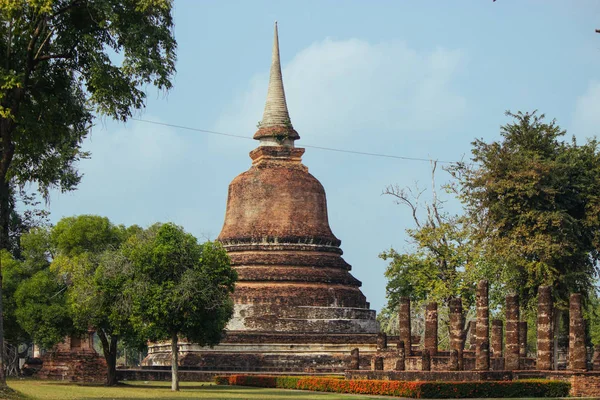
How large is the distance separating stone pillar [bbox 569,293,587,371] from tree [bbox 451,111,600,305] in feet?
21.4

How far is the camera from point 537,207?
36625mm

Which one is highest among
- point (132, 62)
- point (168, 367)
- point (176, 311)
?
point (132, 62)

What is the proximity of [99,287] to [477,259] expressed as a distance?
1610 centimetres

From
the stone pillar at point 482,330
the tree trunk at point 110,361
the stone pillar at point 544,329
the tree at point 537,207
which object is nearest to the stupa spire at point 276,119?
the tree at point 537,207

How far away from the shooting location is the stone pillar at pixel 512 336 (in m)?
31.8

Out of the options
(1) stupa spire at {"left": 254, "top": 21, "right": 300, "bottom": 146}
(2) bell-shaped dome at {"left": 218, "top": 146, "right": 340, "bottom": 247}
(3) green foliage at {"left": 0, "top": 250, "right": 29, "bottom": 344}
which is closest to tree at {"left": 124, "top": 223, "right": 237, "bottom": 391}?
(3) green foliage at {"left": 0, "top": 250, "right": 29, "bottom": 344}

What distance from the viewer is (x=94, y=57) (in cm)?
1758

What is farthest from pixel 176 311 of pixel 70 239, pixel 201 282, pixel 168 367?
pixel 168 367

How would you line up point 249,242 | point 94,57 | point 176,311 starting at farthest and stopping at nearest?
point 249,242 < point 176,311 < point 94,57

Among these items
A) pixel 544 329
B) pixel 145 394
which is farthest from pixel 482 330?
pixel 145 394

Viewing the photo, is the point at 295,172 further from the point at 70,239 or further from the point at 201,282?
the point at 201,282

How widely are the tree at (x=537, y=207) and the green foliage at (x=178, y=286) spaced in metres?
12.3

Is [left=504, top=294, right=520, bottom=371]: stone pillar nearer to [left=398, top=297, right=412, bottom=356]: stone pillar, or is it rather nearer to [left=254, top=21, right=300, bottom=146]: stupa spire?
[left=398, top=297, right=412, bottom=356]: stone pillar

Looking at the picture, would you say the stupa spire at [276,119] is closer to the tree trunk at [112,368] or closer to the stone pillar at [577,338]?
the tree trunk at [112,368]
